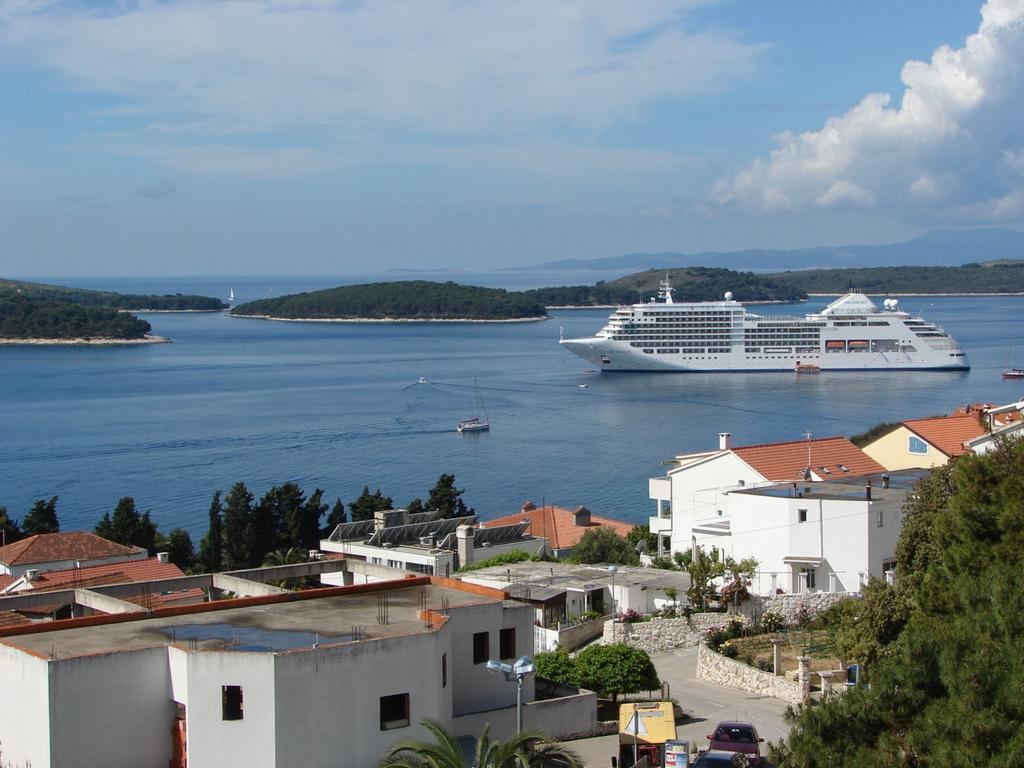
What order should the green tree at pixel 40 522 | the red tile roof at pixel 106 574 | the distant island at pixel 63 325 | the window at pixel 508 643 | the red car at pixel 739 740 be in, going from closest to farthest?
the red car at pixel 739 740, the window at pixel 508 643, the red tile roof at pixel 106 574, the green tree at pixel 40 522, the distant island at pixel 63 325

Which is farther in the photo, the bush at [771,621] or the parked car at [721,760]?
the bush at [771,621]

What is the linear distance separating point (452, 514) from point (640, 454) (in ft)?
57.2

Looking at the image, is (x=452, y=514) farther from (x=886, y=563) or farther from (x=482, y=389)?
(x=482, y=389)

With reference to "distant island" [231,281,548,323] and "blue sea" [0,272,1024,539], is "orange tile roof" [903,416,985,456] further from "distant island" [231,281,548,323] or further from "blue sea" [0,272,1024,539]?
"distant island" [231,281,548,323]

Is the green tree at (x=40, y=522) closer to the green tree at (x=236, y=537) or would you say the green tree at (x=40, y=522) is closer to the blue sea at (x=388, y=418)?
the green tree at (x=236, y=537)

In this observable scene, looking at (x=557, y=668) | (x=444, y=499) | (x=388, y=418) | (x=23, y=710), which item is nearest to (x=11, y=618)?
(x=23, y=710)

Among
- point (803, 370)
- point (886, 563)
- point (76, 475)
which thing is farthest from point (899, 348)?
point (886, 563)

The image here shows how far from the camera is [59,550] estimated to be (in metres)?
16.5

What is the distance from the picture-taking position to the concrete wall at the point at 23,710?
6809 mm

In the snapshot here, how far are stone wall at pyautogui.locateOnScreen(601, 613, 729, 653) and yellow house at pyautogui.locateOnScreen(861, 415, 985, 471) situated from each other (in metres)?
7.55

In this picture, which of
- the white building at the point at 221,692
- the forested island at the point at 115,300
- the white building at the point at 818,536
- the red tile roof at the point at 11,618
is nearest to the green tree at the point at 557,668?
the white building at the point at 221,692

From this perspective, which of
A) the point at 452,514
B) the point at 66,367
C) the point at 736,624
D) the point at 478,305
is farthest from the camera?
the point at 478,305

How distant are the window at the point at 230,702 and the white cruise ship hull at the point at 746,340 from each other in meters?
63.4

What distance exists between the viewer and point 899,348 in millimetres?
68625
